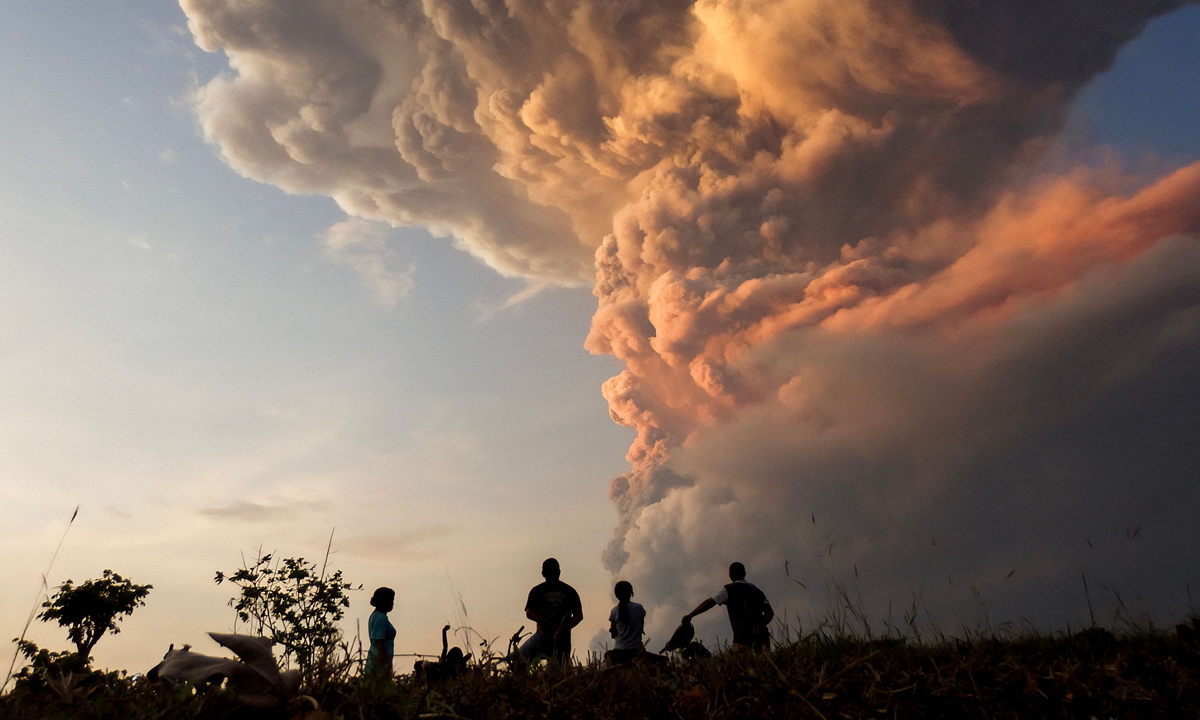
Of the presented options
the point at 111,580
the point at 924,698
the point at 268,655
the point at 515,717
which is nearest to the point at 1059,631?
the point at 924,698

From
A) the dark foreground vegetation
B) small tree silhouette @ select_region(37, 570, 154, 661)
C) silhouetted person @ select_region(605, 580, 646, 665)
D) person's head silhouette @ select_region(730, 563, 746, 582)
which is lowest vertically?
the dark foreground vegetation

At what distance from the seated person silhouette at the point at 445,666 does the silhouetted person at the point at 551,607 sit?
10.6 feet

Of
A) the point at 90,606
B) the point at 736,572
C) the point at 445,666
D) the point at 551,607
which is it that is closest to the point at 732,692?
→ the point at 445,666

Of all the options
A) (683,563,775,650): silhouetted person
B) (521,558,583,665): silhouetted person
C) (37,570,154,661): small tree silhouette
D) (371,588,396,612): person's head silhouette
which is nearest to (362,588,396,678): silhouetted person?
(371,588,396,612): person's head silhouette

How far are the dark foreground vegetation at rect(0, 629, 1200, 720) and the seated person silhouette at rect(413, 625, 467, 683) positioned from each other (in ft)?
0.31

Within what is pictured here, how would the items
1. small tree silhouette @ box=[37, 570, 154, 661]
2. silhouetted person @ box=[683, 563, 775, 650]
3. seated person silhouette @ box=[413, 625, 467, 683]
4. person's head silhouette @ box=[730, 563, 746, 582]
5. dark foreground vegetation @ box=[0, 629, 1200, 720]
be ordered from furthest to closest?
small tree silhouette @ box=[37, 570, 154, 661], person's head silhouette @ box=[730, 563, 746, 582], silhouetted person @ box=[683, 563, 775, 650], seated person silhouette @ box=[413, 625, 467, 683], dark foreground vegetation @ box=[0, 629, 1200, 720]

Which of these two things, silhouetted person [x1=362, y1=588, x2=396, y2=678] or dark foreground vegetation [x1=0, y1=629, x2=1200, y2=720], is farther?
silhouetted person [x1=362, y1=588, x2=396, y2=678]

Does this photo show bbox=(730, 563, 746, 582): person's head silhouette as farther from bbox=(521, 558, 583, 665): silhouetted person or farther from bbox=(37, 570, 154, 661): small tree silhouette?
bbox=(37, 570, 154, 661): small tree silhouette

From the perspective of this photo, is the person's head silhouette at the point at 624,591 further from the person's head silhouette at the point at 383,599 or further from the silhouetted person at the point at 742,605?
the person's head silhouette at the point at 383,599

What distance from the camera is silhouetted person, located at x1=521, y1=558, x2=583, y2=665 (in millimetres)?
7414

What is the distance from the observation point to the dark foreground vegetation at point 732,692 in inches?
125

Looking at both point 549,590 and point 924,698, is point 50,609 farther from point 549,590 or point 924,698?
point 924,698

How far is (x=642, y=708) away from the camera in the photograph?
Result: 12.1 ft

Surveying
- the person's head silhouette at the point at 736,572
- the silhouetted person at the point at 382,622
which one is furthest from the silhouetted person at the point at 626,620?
the silhouetted person at the point at 382,622
